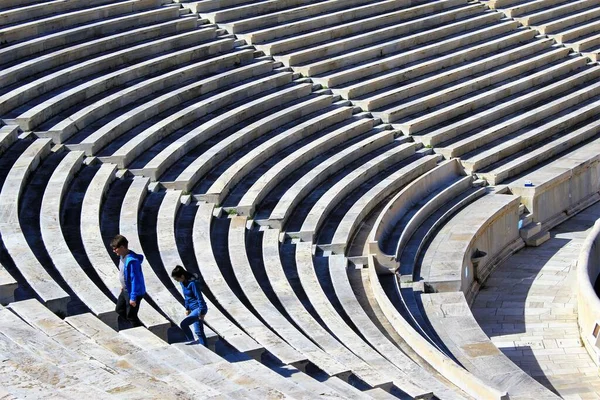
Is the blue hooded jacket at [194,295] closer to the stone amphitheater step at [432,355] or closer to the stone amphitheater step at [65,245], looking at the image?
the stone amphitheater step at [65,245]

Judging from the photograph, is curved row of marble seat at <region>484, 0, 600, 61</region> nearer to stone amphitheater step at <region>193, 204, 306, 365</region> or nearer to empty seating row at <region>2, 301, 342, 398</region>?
stone amphitheater step at <region>193, 204, 306, 365</region>

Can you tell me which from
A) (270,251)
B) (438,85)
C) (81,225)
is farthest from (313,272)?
(438,85)

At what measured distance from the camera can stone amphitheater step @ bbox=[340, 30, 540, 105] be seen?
1078 inches

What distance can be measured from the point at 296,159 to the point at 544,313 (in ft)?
16.6

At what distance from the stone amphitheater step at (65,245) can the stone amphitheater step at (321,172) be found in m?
3.24

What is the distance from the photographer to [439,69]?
29.2 meters

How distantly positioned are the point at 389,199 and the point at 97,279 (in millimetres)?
8427

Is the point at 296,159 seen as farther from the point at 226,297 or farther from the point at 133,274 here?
the point at 133,274

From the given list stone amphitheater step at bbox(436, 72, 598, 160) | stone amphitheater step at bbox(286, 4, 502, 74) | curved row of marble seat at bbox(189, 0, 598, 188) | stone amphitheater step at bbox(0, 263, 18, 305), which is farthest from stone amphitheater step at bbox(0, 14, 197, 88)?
stone amphitheater step at bbox(0, 263, 18, 305)

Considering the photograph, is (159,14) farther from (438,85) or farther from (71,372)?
(71,372)

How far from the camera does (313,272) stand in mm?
19422

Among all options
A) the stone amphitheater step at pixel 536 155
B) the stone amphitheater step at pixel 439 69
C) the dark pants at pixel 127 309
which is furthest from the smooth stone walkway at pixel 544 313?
the dark pants at pixel 127 309

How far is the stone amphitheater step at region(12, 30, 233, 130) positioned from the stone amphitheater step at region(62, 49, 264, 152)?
26cm

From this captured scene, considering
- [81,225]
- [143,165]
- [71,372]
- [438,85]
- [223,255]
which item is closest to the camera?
[71,372]
